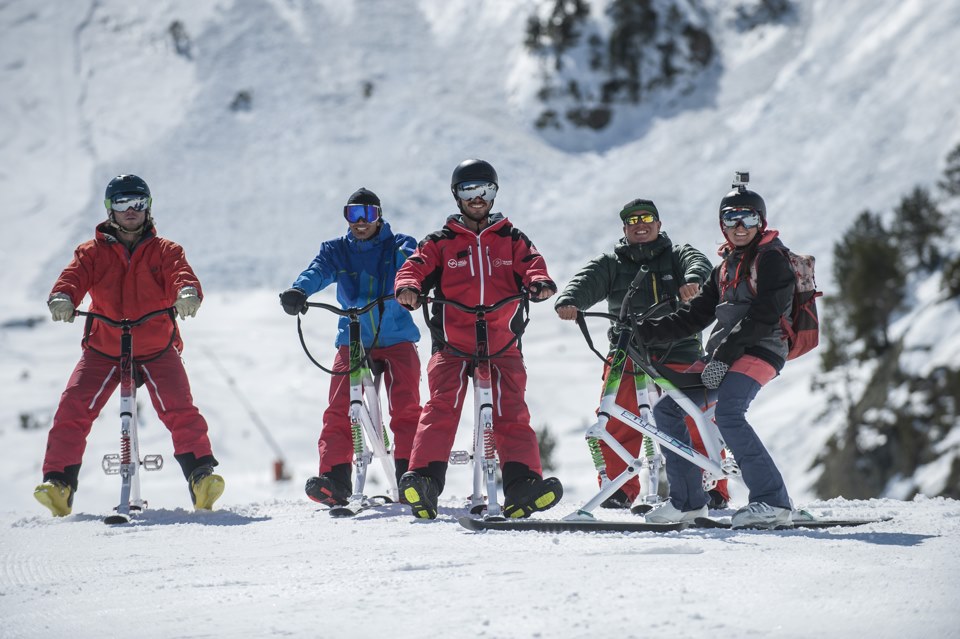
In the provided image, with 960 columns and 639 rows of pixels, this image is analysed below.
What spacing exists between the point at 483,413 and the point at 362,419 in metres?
0.94

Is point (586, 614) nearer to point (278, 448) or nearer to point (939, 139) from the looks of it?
point (278, 448)

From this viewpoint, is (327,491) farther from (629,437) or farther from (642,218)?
(642,218)

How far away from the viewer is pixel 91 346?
7008mm

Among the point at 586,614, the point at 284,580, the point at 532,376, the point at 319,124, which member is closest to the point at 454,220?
the point at 284,580

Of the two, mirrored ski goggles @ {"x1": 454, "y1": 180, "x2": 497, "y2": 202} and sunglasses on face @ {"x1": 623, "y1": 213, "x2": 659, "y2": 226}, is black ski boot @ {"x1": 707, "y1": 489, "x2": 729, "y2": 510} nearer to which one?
sunglasses on face @ {"x1": 623, "y1": 213, "x2": 659, "y2": 226}

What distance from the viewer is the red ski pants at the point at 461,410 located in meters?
6.21

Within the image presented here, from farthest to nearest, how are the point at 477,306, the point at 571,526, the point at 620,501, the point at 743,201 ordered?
the point at 620,501, the point at 477,306, the point at 743,201, the point at 571,526

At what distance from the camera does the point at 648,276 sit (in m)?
7.21

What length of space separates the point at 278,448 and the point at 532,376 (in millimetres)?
13174

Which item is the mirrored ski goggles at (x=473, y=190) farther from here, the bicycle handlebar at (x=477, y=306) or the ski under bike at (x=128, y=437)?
the ski under bike at (x=128, y=437)

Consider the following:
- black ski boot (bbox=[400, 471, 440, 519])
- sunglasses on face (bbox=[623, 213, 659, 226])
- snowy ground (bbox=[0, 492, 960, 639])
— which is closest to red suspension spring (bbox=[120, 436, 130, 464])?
snowy ground (bbox=[0, 492, 960, 639])

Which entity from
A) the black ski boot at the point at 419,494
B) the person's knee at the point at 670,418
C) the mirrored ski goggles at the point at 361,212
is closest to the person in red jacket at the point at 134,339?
the mirrored ski goggles at the point at 361,212

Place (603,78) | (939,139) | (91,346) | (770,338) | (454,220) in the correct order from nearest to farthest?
1. (770,338)
2. (454,220)
3. (91,346)
4. (939,139)
5. (603,78)

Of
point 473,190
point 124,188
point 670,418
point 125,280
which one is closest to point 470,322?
point 473,190
